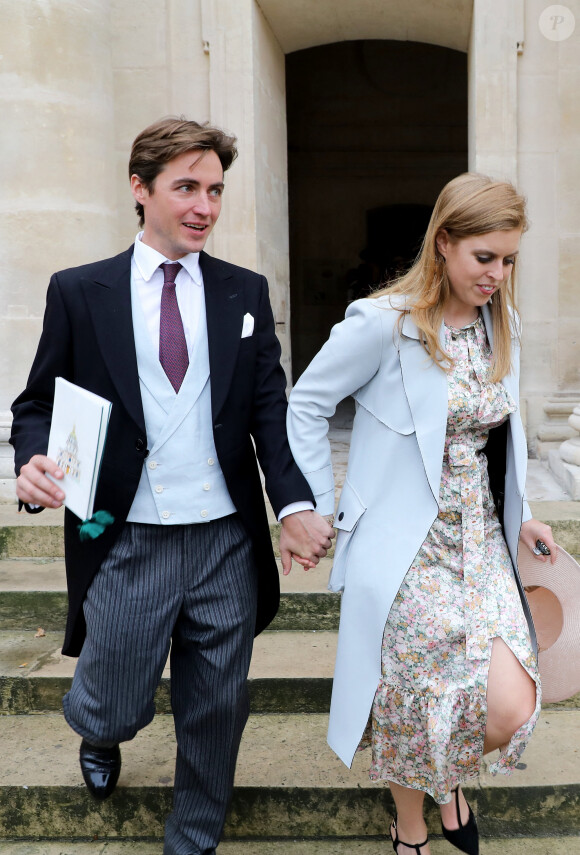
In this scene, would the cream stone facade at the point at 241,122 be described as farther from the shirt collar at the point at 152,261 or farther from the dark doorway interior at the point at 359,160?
the dark doorway interior at the point at 359,160

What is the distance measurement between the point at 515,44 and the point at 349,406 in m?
5.07

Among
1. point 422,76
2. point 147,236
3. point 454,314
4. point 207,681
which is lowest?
point 207,681

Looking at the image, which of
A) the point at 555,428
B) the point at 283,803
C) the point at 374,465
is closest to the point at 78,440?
the point at 374,465

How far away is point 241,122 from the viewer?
232 inches

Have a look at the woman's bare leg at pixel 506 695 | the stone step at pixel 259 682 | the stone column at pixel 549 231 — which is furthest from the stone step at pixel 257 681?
the stone column at pixel 549 231

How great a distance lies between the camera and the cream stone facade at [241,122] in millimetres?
5359

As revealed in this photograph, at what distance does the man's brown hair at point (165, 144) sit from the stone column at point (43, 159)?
3233mm

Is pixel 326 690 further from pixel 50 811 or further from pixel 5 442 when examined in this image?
pixel 5 442

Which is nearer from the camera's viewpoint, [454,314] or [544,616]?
[454,314]

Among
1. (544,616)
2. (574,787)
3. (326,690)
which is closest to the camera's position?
(544,616)

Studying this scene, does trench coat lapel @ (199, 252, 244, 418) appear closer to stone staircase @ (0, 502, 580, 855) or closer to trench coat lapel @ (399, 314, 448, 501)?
trench coat lapel @ (399, 314, 448, 501)

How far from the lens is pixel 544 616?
2637 millimetres

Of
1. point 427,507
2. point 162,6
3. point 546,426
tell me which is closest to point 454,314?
point 427,507

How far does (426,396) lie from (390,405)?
99mm
